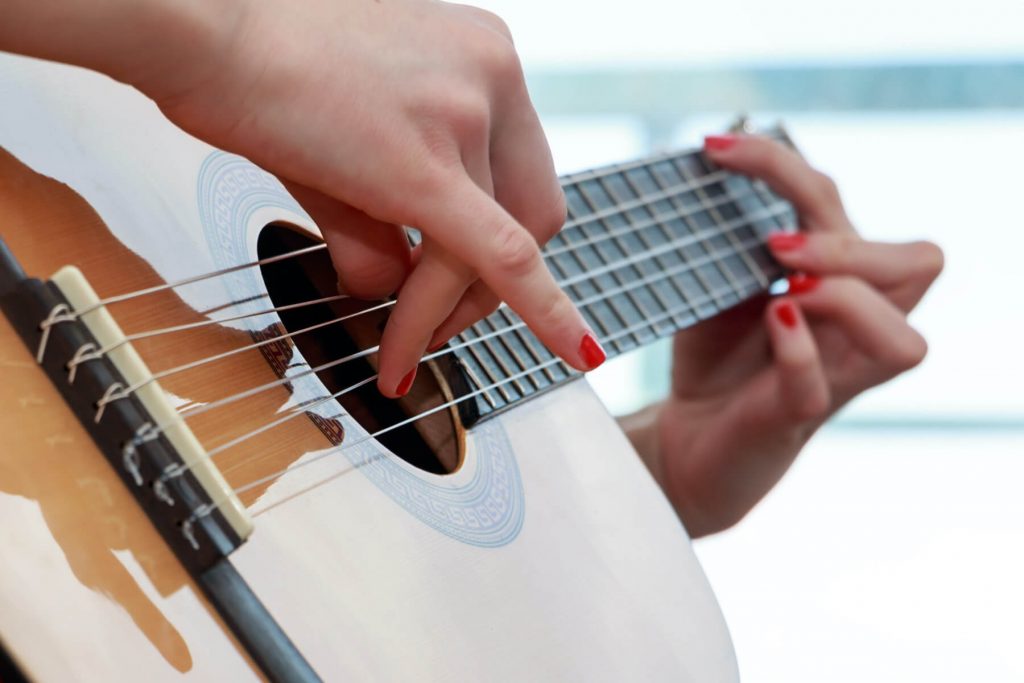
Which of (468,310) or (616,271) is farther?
(616,271)

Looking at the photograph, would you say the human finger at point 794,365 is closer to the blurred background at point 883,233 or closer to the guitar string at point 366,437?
the guitar string at point 366,437

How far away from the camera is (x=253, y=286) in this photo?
58 cm

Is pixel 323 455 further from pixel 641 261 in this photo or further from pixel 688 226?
pixel 688 226

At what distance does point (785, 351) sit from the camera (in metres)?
1.01

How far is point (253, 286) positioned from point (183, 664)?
21 centimetres

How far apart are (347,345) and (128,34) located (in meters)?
0.25

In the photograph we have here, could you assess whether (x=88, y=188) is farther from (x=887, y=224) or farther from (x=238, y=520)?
(x=887, y=224)

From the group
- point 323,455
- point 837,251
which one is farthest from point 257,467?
point 837,251

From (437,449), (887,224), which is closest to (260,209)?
(437,449)

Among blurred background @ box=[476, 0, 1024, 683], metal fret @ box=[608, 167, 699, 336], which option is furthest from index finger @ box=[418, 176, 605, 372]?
blurred background @ box=[476, 0, 1024, 683]

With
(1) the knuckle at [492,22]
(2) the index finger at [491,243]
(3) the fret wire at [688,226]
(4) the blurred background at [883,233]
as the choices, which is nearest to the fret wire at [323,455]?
(2) the index finger at [491,243]

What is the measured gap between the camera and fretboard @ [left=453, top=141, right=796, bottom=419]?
2.35 feet

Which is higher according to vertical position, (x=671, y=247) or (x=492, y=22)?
(x=492, y=22)

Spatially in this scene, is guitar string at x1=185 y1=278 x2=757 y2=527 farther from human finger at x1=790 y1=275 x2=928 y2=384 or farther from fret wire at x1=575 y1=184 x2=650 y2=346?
human finger at x1=790 y1=275 x2=928 y2=384
